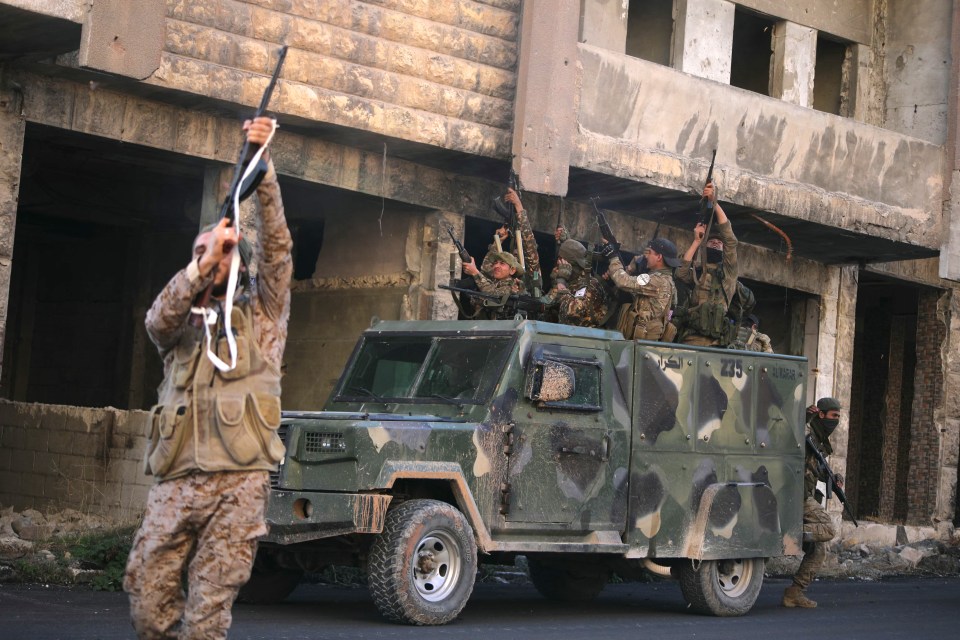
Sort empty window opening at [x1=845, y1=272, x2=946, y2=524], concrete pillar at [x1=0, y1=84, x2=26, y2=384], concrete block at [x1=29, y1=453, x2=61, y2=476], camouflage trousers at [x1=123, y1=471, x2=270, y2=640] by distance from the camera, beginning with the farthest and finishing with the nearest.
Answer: empty window opening at [x1=845, y1=272, x2=946, y2=524], concrete block at [x1=29, y1=453, x2=61, y2=476], concrete pillar at [x1=0, y1=84, x2=26, y2=384], camouflage trousers at [x1=123, y1=471, x2=270, y2=640]

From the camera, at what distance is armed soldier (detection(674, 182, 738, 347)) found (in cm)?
1175

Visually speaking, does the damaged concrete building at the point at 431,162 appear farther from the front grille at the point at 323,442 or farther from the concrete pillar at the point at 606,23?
the front grille at the point at 323,442

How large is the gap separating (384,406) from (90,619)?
7.75 ft

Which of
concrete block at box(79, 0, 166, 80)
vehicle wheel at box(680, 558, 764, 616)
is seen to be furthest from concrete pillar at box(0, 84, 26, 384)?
vehicle wheel at box(680, 558, 764, 616)

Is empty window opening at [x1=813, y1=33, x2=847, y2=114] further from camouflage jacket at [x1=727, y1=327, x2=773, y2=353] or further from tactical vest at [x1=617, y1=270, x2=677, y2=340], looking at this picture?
tactical vest at [x1=617, y1=270, x2=677, y2=340]

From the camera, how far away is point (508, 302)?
10.6 meters

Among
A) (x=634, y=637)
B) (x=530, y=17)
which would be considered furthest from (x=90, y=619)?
(x=530, y=17)

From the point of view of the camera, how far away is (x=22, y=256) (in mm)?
19781

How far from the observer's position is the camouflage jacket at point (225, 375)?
4.99 meters

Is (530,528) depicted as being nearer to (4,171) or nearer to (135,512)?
(135,512)

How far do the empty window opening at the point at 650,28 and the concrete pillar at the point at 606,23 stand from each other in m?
1.08

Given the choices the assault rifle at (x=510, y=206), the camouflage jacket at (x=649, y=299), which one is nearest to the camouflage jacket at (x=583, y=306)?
the camouflage jacket at (x=649, y=299)

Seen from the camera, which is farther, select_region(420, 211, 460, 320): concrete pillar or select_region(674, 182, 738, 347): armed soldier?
select_region(420, 211, 460, 320): concrete pillar

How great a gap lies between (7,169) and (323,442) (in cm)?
373
